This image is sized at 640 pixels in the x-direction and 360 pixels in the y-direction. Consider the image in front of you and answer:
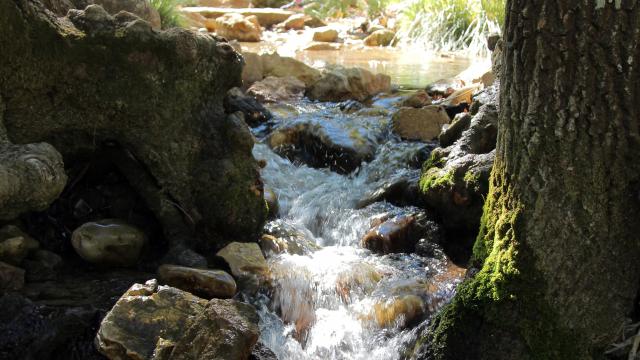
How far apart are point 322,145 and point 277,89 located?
2.34 meters

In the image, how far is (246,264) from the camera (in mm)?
4027

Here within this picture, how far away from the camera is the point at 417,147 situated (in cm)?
635

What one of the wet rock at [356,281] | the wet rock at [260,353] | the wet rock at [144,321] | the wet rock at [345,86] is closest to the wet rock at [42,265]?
the wet rock at [144,321]

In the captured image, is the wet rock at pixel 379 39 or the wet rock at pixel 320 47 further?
the wet rock at pixel 379 39

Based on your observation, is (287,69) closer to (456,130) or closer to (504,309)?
(456,130)

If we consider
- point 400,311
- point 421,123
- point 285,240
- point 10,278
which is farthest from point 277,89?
point 10,278

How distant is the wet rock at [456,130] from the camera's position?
216 inches

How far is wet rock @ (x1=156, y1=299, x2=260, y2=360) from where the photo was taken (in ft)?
9.16

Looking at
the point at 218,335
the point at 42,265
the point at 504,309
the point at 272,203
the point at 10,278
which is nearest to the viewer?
the point at 504,309

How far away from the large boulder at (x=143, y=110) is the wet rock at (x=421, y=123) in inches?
107

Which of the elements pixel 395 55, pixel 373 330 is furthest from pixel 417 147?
pixel 395 55

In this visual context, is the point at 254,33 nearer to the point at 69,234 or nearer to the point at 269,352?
the point at 69,234

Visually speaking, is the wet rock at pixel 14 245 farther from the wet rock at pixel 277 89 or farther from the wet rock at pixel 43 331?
the wet rock at pixel 277 89

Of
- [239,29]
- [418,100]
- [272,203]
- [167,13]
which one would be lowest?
[272,203]
